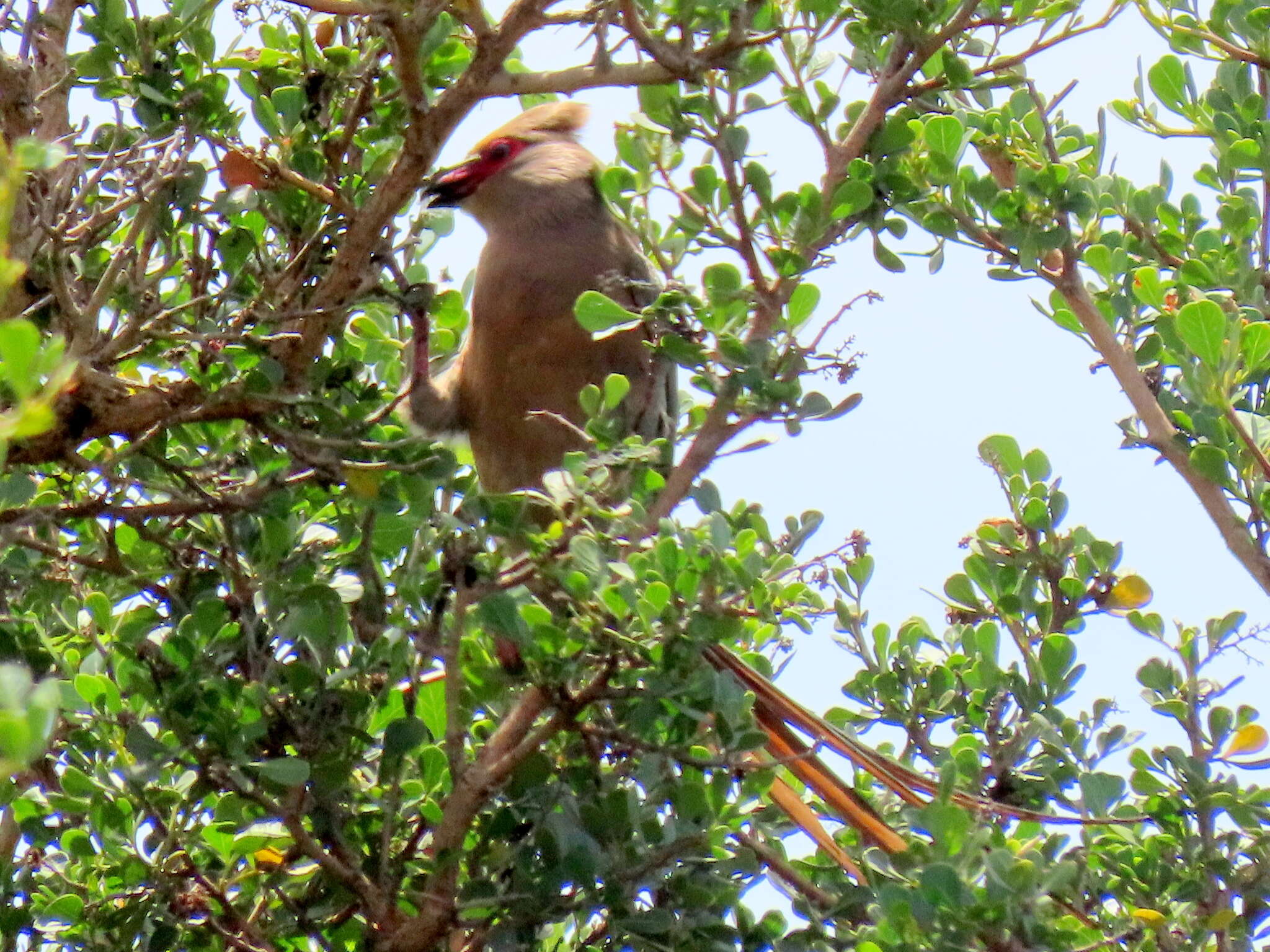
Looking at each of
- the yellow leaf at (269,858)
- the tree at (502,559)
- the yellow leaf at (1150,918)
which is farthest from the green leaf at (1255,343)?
the yellow leaf at (269,858)

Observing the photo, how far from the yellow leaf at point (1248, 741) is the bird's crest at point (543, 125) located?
2.31m

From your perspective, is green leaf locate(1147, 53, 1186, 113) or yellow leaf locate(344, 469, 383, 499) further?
green leaf locate(1147, 53, 1186, 113)

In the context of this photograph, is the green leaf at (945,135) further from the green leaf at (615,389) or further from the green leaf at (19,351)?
the green leaf at (19,351)

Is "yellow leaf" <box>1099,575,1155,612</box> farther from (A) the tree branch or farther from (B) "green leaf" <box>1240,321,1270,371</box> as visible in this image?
(B) "green leaf" <box>1240,321,1270,371</box>

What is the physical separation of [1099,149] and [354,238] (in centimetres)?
129

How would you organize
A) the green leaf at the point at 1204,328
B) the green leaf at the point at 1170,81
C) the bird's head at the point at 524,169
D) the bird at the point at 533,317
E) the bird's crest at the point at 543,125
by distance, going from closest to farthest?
the green leaf at the point at 1204,328
the green leaf at the point at 1170,81
the bird at the point at 533,317
the bird's head at the point at 524,169
the bird's crest at the point at 543,125

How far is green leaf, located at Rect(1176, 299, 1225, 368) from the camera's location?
1849 mm

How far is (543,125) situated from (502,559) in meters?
1.99

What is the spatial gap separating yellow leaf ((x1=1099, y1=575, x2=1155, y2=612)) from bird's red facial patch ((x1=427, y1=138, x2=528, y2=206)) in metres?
1.90

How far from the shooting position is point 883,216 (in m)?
2.07

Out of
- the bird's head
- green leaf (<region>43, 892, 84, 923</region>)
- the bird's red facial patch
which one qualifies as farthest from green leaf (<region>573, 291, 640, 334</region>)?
the bird's red facial patch

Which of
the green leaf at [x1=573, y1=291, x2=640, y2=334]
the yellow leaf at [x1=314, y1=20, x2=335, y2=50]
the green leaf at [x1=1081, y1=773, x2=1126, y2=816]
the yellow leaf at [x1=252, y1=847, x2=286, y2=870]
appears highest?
the yellow leaf at [x1=314, y1=20, x2=335, y2=50]

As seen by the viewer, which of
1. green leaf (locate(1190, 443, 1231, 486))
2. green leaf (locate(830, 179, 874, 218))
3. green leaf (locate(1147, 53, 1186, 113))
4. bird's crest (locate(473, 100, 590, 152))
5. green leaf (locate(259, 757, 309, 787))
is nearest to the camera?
green leaf (locate(259, 757, 309, 787))

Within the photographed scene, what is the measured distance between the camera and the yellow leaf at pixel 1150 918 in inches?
75.4
